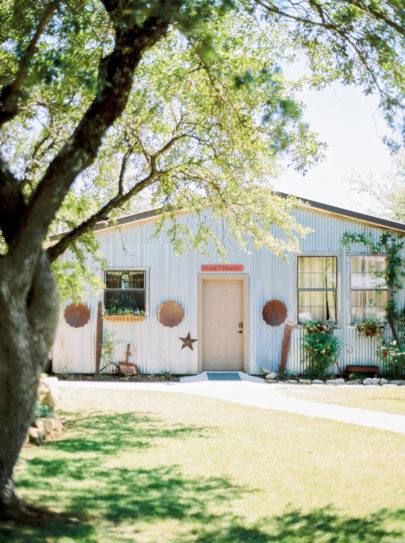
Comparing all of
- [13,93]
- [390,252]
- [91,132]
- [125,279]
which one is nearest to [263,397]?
[125,279]

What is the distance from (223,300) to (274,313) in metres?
1.21

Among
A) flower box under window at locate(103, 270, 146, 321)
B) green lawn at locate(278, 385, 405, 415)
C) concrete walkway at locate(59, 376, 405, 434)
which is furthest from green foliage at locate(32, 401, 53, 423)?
flower box under window at locate(103, 270, 146, 321)

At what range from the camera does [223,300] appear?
13102 millimetres

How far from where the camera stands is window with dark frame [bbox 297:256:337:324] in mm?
12945

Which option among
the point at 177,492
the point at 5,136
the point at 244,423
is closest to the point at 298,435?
the point at 244,423

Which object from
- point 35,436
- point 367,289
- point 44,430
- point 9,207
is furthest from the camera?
point 367,289

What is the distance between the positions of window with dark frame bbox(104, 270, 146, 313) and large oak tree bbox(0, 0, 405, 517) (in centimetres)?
292

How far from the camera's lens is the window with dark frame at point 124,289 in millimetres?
13039

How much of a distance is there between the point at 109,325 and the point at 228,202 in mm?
5094

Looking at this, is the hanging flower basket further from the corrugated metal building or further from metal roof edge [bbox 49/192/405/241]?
metal roof edge [bbox 49/192/405/241]

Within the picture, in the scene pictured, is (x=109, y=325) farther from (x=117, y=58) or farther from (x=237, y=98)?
(x=117, y=58)

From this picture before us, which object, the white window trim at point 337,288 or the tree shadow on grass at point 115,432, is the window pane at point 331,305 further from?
the tree shadow on grass at point 115,432

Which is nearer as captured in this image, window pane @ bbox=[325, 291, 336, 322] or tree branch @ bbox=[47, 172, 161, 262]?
tree branch @ bbox=[47, 172, 161, 262]

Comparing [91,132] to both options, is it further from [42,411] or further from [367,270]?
[367,270]
